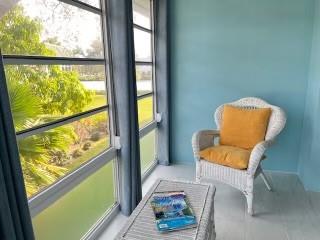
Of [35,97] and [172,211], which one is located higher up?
[35,97]

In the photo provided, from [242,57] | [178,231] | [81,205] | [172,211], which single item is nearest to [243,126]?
[242,57]

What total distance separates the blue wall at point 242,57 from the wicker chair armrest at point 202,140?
1.74 ft

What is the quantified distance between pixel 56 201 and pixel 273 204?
193cm

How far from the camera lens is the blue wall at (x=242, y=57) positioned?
2803 mm

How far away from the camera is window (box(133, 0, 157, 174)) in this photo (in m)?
2.69

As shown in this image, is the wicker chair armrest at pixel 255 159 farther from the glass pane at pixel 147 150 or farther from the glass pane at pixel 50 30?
the glass pane at pixel 50 30


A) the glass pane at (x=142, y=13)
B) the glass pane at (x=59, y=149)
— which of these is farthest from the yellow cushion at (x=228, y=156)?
the glass pane at (x=142, y=13)

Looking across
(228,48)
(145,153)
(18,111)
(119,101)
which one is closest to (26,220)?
(18,111)

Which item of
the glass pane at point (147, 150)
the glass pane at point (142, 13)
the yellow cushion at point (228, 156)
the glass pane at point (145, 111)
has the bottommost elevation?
the glass pane at point (147, 150)

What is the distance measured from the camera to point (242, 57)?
2.98 metres

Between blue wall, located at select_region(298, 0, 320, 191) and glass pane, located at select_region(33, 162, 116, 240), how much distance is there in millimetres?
2019

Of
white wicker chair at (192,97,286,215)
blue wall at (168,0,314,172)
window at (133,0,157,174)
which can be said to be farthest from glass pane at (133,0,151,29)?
white wicker chair at (192,97,286,215)

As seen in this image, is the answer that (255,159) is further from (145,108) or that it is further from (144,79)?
(144,79)

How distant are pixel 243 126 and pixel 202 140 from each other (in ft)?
1.48
